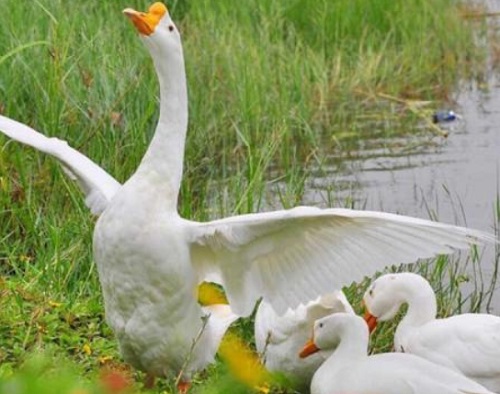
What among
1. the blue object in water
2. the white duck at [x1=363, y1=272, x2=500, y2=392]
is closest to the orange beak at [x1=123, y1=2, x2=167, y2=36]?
the white duck at [x1=363, y1=272, x2=500, y2=392]

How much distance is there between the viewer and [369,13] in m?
12.3

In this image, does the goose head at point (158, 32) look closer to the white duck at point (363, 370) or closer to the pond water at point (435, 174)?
the white duck at point (363, 370)

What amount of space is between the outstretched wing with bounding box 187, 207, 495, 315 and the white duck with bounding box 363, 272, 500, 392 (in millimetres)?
970

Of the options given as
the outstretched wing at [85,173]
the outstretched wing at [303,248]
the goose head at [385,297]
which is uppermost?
the outstretched wing at [85,173]

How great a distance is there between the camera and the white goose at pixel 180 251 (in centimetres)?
433

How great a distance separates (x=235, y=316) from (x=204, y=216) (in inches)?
78.6

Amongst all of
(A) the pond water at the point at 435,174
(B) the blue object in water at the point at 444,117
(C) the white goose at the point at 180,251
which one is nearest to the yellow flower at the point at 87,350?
(C) the white goose at the point at 180,251

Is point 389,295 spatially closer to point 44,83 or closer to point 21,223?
point 21,223

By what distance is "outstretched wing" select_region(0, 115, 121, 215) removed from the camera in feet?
16.6

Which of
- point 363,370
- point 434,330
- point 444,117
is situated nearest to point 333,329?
point 363,370

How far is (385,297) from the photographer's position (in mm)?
5738

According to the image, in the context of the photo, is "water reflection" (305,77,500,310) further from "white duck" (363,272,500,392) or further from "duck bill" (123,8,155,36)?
"duck bill" (123,8,155,36)

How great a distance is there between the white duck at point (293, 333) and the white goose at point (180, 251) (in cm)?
63

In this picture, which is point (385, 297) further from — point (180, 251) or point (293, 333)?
point (180, 251)
